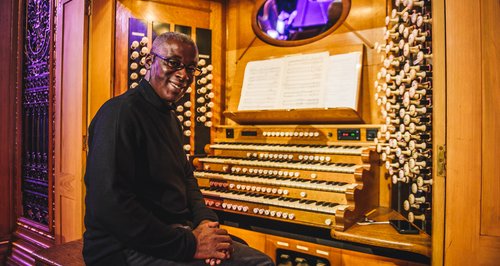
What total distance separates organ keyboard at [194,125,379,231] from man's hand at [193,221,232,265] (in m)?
0.91

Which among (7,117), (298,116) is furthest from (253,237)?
(7,117)

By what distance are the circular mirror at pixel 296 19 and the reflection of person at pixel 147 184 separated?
1963 millimetres

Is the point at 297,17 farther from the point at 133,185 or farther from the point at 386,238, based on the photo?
the point at 133,185

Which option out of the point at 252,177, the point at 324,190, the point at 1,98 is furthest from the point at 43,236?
the point at 324,190

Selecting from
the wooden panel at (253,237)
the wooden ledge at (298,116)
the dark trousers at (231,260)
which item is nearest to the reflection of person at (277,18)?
the wooden ledge at (298,116)

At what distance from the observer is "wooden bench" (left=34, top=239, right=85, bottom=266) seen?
6.11 ft

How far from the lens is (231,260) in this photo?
Answer: 152 centimetres

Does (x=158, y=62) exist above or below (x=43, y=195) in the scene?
above

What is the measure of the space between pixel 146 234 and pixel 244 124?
2.24m

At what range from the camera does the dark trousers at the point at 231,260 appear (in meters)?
1.43

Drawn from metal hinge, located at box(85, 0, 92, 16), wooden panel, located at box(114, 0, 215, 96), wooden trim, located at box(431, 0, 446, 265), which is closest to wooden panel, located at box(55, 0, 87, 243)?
metal hinge, located at box(85, 0, 92, 16)

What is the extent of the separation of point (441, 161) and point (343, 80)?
58.1 inches

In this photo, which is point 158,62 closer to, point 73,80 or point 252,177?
point 252,177

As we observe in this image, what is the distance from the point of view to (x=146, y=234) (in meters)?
1.34
